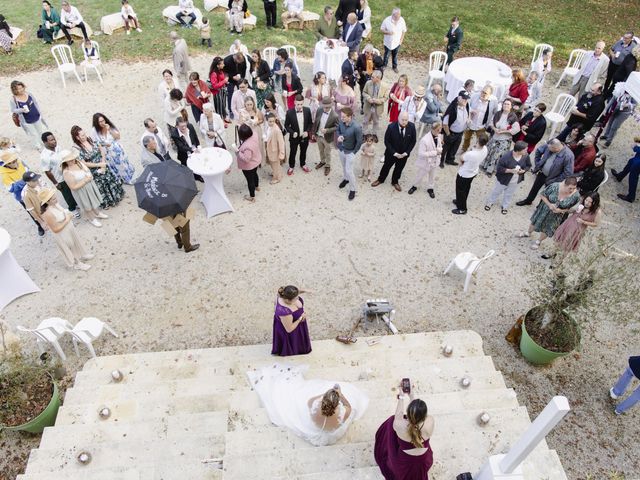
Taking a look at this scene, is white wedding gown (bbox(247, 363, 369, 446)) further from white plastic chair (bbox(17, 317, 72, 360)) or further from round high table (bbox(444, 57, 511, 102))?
round high table (bbox(444, 57, 511, 102))

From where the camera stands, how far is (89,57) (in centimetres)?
1302

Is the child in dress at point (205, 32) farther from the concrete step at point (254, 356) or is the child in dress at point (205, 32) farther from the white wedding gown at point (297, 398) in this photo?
the white wedding gown at point (297, 398)

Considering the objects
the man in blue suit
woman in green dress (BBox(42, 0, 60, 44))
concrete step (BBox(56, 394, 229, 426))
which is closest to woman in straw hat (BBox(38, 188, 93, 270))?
concrete step (BBox(56, 394, 229, 426))

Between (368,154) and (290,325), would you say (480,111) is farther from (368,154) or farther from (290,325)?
(290,325)

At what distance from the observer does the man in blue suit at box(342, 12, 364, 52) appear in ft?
42.0

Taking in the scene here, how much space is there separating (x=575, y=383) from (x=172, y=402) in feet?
18.8

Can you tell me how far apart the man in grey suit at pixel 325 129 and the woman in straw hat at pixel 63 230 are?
16.6 ft

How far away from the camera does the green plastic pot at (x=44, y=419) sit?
19.2ft

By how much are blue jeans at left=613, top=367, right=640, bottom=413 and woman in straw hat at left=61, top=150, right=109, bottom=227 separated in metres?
9.11

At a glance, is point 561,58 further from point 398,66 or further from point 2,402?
point 2,402

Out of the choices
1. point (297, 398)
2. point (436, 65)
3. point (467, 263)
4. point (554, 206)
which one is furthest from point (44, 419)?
point (436, 65)

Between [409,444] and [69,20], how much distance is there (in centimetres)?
1581

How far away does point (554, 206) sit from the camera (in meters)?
8.08

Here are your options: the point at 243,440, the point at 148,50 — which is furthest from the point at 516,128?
Answer: the point at 148,50
